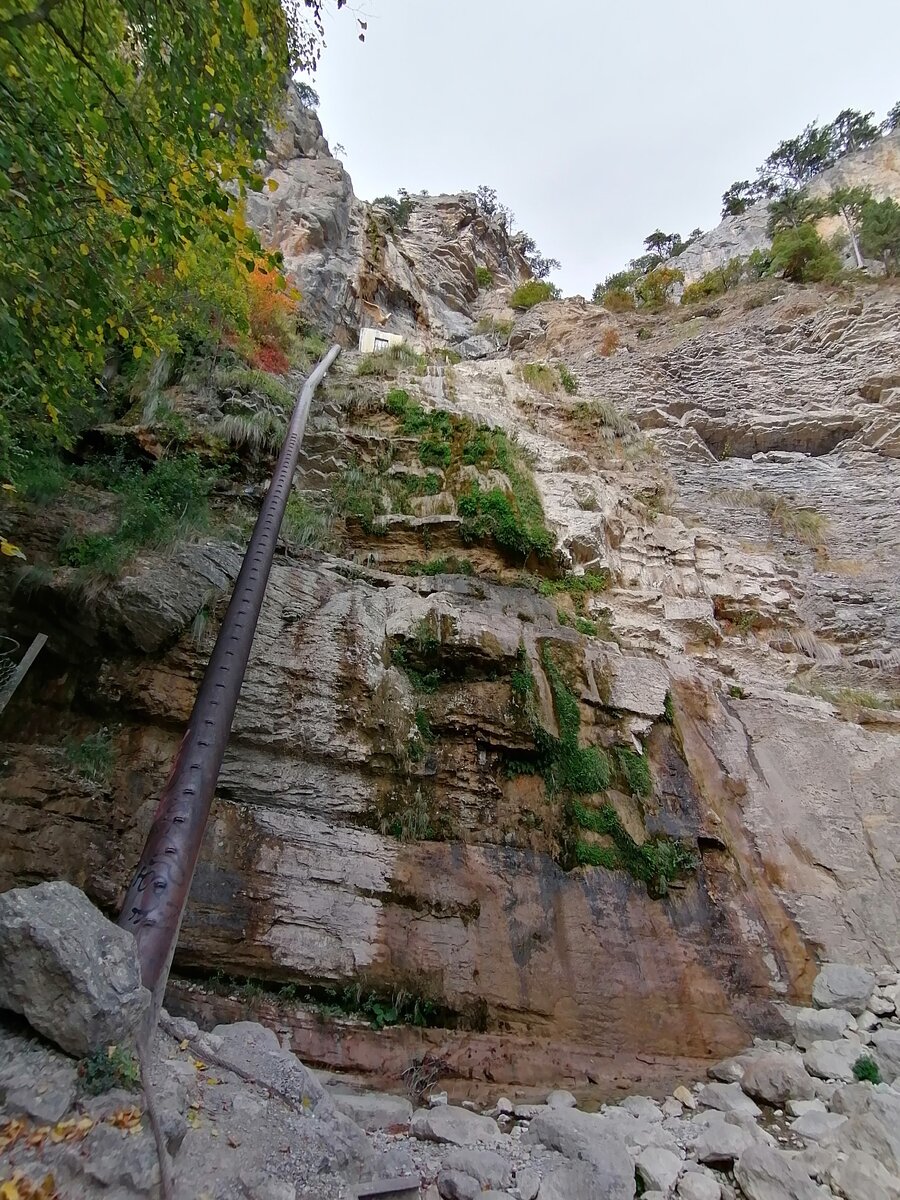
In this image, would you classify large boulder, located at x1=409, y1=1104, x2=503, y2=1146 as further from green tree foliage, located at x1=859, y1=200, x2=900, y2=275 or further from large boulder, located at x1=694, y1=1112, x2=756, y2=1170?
green tree foliage, located at x1=859, y1=200, x2=900, y2=275

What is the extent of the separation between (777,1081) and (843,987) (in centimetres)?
138

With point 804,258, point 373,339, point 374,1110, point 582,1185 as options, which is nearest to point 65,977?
point 374,1110

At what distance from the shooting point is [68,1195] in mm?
1906

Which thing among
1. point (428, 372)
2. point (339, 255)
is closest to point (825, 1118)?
point (428, 372)

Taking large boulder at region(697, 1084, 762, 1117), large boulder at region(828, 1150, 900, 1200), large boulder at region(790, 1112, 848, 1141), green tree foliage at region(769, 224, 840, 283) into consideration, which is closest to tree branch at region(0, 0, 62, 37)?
large boulder at region(828, 1150, 900, 1200)

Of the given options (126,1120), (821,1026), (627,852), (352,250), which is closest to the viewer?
(126,1120)

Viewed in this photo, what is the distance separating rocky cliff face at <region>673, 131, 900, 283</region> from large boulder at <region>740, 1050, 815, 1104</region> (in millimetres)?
34373

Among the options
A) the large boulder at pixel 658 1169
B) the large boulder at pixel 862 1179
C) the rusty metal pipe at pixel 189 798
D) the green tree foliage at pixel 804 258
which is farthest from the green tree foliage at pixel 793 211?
the large boulder at pixel 658 1169

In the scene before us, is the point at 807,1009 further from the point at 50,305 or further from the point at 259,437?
the point at 259,437

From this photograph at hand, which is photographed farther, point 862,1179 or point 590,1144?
point 590,1144

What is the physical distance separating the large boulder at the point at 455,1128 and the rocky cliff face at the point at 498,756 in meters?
0.44

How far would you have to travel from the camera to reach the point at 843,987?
507cm

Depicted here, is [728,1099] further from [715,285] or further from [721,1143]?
[715,285]

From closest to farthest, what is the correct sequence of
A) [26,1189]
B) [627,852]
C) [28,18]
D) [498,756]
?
[26,1189] → [28,18] → [627,852] → [498,756]
